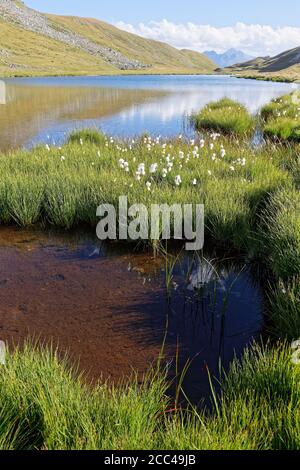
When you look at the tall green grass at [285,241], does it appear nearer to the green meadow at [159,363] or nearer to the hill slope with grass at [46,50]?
the green meadow at [159,363]

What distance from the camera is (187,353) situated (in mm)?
4590

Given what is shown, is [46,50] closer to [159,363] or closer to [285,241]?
[285,241]

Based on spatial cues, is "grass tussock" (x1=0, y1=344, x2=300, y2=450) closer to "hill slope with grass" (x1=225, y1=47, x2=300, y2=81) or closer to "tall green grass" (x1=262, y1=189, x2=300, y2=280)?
"tall green grass" (x1=262, y1=189, x2=300, y2=280)

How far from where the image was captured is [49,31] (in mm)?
157000

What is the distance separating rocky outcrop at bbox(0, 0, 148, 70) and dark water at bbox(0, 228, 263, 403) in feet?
475

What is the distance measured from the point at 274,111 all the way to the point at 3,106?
54.2ft

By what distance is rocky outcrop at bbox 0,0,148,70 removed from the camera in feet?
479

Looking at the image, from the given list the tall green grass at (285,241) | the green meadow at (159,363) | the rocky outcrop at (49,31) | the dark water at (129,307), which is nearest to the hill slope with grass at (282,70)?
the rocky outcrop at (49,31)

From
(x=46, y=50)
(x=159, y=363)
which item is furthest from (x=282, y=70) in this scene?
(x=159, y=363)

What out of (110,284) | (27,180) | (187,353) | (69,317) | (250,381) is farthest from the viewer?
(27,180)

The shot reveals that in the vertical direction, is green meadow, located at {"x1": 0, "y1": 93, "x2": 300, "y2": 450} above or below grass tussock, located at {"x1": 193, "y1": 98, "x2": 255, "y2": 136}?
below

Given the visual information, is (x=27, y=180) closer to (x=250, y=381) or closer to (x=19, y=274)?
(x=19, y=274)

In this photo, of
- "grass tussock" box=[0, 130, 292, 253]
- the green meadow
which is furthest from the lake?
"grass tussock" box=[0, 130, 292, 253]
